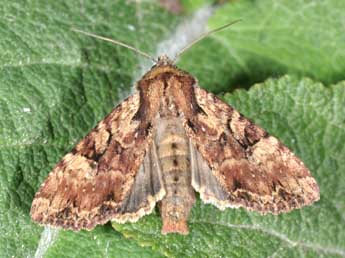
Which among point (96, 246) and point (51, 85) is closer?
point (96, 246)

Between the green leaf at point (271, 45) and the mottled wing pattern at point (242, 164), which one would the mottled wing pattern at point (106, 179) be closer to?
the mottled wing pattern at point (242, 164)

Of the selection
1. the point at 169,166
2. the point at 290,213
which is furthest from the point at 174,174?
the point at 290,213

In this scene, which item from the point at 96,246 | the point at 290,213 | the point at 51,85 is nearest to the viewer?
the point at 96,246

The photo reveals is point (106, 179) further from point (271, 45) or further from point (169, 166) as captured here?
point (271, 45)

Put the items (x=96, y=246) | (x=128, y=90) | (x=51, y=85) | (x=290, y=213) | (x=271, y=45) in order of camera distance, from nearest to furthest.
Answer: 1. (x=96, y=246)
2. (x=290, y=213)
3. (x=51, y=85)
4. (x=128, y=90)
5. (x=271, y=45)

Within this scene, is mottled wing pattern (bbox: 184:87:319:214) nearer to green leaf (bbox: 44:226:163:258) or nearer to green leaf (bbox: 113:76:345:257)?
green leaf (bbox: 113:76:345:257)

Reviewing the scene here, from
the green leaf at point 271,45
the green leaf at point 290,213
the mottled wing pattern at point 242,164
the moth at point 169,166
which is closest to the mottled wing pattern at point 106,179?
the moth at point 169,166

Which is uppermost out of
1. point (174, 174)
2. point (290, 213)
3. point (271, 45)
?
point (271, 45)

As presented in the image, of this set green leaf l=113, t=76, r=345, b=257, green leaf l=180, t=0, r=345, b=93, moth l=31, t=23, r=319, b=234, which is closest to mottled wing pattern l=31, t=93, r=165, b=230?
moth l=31, t=23, r=319, b=234
